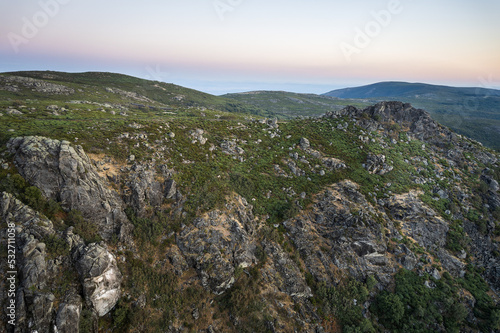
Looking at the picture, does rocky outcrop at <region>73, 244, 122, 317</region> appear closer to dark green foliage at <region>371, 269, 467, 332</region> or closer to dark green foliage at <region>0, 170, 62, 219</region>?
dark green foliage at <region>0, 170, 62, 219</region>

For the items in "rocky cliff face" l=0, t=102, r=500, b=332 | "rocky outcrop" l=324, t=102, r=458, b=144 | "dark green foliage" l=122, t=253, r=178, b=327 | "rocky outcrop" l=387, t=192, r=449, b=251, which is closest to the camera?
"rocky cliff face" l=0, t=102, r=500, b=332

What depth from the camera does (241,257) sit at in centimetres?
3453

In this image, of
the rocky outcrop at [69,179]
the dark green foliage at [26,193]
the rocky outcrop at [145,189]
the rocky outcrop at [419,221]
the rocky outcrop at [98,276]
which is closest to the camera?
the rocky outcrop at [98,276]

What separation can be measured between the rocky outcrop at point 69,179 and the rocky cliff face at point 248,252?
16 centimetres

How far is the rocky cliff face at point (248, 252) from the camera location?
81.6ft

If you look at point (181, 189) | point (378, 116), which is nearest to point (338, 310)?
point (181, 189)

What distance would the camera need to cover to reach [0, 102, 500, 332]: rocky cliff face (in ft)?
81.6

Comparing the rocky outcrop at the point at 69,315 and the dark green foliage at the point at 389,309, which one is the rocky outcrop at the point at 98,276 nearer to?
the rocky outcrop at the point at 69,315

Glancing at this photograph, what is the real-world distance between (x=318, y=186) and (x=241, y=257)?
2600cm

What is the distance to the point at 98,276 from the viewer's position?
25.3 metres

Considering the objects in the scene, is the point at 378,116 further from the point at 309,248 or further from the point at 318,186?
the point at 309,248

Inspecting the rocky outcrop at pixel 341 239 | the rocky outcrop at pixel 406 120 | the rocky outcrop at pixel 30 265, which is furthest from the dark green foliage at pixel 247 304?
the rocky outcrop at pixel 406 120

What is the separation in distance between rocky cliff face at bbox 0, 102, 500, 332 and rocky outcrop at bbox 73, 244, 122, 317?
13 centimetres

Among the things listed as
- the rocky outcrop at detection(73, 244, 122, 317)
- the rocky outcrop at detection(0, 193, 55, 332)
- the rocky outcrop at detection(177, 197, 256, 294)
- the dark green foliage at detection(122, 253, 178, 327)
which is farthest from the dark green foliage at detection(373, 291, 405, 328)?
the rocky outcrop at detection(0, 193, 55, 332)
